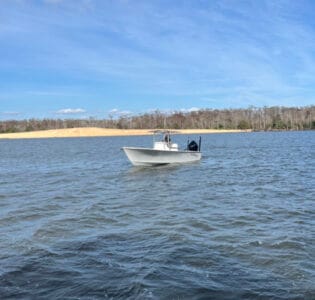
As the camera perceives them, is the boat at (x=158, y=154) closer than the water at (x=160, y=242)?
No

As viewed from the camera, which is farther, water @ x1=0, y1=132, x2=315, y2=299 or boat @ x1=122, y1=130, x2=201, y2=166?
boat @ x1=122, y1=130, x2=201, y2=166

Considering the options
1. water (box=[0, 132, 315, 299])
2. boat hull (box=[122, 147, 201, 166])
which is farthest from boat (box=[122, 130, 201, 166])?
water (box=[0, 132, 315, 299])

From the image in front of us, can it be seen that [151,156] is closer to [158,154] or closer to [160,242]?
[158,154]

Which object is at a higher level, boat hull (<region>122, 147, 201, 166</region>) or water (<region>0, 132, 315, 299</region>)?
boat hull (<region>122, 147, 201, 166</region>)

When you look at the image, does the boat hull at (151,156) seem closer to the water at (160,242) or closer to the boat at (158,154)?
the boat at (158,154)

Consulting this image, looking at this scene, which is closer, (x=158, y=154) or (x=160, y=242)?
(x=160, y=242)

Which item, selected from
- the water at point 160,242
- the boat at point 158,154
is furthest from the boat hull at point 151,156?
the water at point 160,242

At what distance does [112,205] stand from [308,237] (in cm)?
776

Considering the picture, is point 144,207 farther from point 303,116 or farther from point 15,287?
point 303,116

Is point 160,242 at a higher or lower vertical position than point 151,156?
lower

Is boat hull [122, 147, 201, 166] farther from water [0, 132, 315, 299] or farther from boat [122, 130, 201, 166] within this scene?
water [0, 132, 315, 299]

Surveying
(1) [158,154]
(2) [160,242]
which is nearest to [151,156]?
(1) [158,154]

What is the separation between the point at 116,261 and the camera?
29.9 ft

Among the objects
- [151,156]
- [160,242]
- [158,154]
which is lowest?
[160,242]
